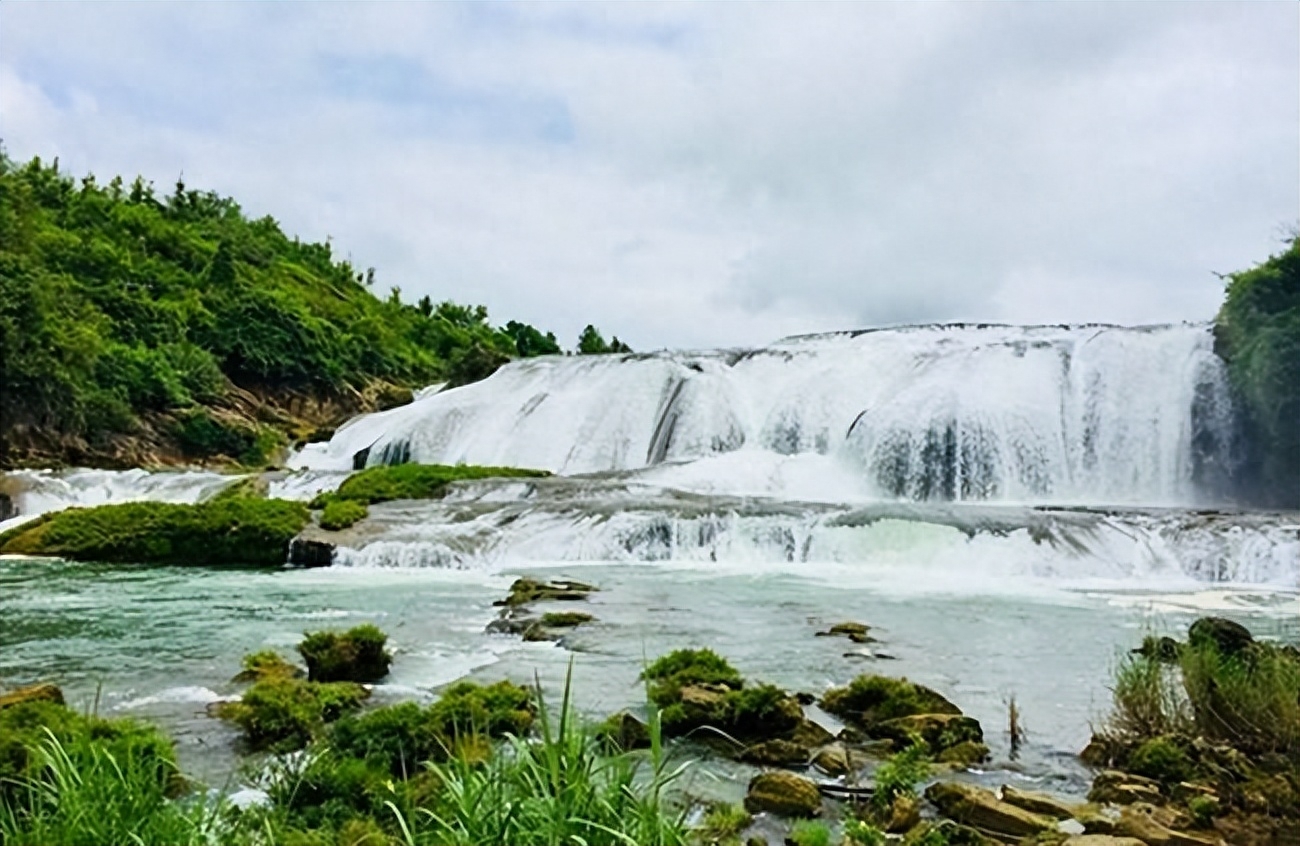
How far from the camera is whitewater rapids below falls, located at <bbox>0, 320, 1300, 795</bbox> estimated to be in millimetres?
9930

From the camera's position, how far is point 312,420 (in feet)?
162

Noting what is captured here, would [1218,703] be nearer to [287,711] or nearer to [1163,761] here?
[1163,761]

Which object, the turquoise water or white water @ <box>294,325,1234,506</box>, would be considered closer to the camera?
the turquoise water

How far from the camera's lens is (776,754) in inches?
267

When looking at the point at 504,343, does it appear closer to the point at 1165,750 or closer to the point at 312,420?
the point at 312,420

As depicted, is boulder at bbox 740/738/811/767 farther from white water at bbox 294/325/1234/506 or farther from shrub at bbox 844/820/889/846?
white water at bbox 294/325/1234/506

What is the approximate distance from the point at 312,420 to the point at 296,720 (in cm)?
4436

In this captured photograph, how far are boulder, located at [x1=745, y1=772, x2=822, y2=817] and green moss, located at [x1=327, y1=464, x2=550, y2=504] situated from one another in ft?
59.6

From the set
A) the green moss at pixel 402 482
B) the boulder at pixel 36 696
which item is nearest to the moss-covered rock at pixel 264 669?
the boulder at pixel 36 696

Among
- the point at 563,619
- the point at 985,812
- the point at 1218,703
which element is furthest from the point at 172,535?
the point at 1218,703

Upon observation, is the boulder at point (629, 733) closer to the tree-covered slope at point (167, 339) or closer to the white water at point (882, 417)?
the white water at point (882, 417)

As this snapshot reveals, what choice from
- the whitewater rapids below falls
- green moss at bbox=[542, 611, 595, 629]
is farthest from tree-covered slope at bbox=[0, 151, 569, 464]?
green moss at bbox=[542, 611, 595, 629]

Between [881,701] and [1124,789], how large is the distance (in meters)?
2.26

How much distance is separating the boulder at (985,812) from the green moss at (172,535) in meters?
16.3
